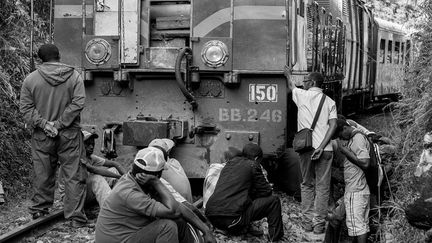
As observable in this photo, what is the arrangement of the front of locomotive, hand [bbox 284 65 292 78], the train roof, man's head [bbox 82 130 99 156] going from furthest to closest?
the train roof
the front of locomotive
hand [bbox 284 65 292 78]
man's head [bbox 82 130 99 156]

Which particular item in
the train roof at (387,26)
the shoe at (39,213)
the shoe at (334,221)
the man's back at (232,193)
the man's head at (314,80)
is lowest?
the shoe at (39,213)

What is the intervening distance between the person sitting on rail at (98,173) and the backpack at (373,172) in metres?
2.69

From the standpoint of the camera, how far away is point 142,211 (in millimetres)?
5141

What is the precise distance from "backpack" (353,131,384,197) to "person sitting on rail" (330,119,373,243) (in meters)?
0.06

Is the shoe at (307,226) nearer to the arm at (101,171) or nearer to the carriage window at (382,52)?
the arm at (101,171)

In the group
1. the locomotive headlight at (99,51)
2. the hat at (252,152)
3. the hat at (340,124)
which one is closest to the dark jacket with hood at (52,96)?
the locomotive headlight at (99,51)

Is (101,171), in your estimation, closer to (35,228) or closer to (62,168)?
(62,168)

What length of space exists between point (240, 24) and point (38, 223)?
10.7ft

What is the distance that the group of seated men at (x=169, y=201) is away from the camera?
5230mm

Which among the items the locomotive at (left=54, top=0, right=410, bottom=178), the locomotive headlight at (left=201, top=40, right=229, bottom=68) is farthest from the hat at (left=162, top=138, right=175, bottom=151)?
the locomotive headlight at (left=201, top=40, right=229, bottom=68)

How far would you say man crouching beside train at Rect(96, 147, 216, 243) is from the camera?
204 inches

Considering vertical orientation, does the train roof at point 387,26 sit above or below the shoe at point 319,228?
above

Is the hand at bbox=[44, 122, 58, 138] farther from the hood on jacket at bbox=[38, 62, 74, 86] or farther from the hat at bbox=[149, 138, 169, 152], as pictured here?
the hat at bbox=[149, 138, 169, 152]

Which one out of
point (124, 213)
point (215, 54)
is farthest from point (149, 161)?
point (215, 54)
